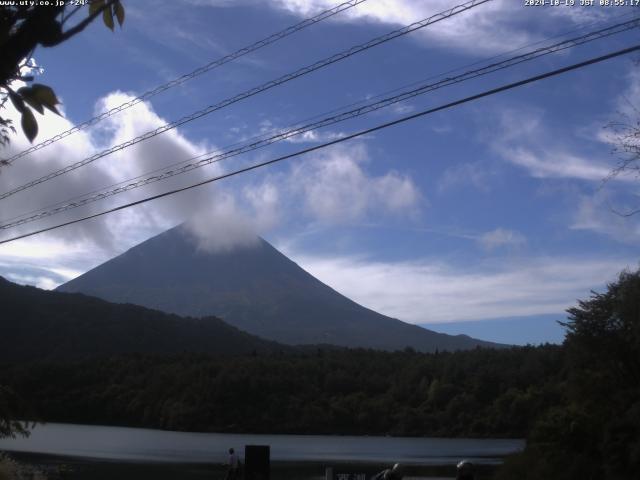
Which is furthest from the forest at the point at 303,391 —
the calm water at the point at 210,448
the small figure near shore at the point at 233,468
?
the small figure near shore at the point at 233,468

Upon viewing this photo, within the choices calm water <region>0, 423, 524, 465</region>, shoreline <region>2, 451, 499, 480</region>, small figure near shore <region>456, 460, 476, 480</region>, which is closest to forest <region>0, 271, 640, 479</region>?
calm water <region>0, 423, 524, 465</region>

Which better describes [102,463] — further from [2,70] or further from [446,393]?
[446,393]

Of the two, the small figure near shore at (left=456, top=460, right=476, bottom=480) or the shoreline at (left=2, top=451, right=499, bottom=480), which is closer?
the small figure near shore at (left=456, top=460, right=476, bottom=480)

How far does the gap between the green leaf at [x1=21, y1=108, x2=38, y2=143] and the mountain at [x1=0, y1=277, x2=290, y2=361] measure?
5164 inches

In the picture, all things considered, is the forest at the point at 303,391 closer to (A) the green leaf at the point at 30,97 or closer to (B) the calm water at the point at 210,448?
(B) the calm water at the point at 210,448

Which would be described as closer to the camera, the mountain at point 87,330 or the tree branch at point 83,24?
the tree branch at point 83,24

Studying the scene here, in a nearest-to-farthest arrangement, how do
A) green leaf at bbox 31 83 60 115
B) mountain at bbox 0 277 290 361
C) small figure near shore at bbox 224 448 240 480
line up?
green leaf at bbox 31 83 60 115 → small figure near shore at bbox 224 448 240 480 → mountain at bbox 0 277 290 361

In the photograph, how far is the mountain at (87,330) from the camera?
137m

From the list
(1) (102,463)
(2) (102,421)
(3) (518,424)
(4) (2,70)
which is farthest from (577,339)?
(2) (102,421)

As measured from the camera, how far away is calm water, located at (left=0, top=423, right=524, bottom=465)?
6341 centimetres

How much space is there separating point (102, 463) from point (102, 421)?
7177 cm

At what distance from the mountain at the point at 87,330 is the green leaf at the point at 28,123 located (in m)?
131

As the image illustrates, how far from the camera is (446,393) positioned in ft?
369

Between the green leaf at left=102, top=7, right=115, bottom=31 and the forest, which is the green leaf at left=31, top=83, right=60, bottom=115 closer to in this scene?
the green leaf at left=102, top=7, right=115, bottom=31
